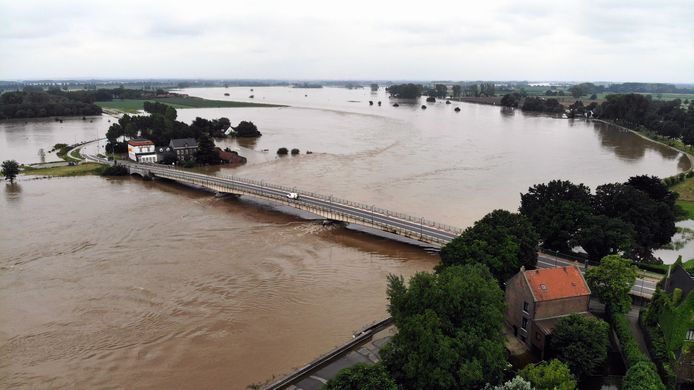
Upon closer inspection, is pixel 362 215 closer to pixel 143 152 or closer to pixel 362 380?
pixel 362 380

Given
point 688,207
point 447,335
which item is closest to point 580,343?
point 447,335

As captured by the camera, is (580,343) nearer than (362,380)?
No

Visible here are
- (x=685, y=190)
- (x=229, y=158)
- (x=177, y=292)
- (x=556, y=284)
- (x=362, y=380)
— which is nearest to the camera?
(x=362, y=380)

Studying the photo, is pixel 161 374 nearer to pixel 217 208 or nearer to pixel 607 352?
pixel 607 352

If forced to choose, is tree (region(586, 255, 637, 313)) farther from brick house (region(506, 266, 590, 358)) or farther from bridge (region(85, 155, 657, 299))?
bridge (region(85, 155, 657, 299))

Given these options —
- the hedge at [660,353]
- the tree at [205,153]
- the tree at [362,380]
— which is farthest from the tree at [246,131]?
the tree at [362,380]

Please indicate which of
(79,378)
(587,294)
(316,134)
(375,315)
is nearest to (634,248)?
(587,294)
